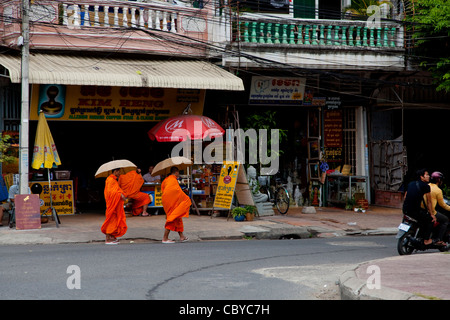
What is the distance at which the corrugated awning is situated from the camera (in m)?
14.4

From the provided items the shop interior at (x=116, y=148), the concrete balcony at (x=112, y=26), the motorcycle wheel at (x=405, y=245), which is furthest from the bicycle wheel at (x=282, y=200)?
the motorcycle wheel at (x=405, y=245)

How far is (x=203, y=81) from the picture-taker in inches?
620

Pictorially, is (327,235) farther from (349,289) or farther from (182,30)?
(349,289)

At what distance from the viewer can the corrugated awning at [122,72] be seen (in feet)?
47.3

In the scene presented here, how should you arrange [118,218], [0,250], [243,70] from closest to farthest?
[0,250], [118,218], [243,70]

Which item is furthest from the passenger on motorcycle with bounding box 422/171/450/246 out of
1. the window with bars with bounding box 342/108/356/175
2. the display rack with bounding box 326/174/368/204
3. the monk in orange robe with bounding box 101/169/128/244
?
the window with bars with bounding box 342/108/356/175

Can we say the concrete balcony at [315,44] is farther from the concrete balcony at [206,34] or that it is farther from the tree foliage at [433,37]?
the tree foliage at [433,37]

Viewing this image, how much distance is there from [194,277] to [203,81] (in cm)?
829

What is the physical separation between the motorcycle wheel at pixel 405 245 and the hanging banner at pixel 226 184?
594cm

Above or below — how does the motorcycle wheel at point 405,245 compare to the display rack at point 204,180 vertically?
below

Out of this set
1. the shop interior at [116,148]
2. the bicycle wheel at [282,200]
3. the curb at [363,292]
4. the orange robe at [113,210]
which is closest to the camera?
the curb at [363,292]

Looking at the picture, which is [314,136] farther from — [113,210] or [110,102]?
[113,210]

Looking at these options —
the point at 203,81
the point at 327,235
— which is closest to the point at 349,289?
the point at 327,235

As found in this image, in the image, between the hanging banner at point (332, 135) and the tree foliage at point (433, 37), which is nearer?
the tree foliage at point (433, 37)
